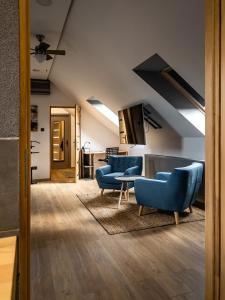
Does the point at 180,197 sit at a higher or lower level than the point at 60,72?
lower

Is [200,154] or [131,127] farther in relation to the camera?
[131,127]

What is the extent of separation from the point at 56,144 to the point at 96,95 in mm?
5530

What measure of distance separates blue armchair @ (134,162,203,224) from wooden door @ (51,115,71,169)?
740cm

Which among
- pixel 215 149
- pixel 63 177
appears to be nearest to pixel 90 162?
pixel 63 177

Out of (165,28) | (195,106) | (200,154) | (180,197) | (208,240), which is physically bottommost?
(180,197)

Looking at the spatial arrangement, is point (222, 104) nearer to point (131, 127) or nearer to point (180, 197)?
point (180, 197)

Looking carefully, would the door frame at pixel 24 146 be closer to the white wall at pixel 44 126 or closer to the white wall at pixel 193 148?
the white wall at pixel 193 148

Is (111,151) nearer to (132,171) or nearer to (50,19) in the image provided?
(132,171)

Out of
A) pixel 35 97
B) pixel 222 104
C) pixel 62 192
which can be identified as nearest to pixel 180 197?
pixel 222 104

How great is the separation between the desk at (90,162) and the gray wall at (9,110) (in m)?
6.57

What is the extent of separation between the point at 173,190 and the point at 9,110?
2.88 meters

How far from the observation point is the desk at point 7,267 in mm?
597

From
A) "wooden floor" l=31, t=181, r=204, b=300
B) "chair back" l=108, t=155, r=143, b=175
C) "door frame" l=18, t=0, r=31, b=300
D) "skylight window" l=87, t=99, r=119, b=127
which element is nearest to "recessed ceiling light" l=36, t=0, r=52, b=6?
"door frame" l=18, t=0, r=31, b=300

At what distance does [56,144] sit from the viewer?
11.0m
